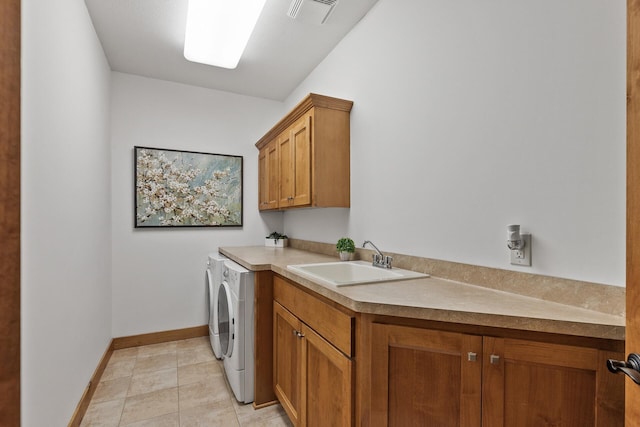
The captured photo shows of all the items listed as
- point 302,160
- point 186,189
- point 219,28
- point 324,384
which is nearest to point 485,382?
point 324,384

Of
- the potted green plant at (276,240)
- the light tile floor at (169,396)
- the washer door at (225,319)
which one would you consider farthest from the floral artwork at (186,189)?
the light tile floor at (169,396)

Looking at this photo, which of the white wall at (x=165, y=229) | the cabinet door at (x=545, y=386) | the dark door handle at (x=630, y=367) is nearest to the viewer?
the dark door handle at (x=630, y=367)

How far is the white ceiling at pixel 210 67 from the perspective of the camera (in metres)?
2.20

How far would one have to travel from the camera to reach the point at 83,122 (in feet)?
6.71

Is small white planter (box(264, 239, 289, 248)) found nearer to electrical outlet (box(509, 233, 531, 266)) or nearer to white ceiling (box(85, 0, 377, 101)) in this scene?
white ceiling (box(85, 0, 377, 101))

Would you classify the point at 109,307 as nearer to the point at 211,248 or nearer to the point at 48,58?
the point at 211,248

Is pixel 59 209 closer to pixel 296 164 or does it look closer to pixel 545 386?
pixel 296 164

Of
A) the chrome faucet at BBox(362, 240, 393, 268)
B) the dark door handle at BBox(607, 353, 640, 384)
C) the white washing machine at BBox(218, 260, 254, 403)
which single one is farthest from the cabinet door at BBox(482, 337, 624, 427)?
the white washing machine at BBox(218, 260, 254, 403)

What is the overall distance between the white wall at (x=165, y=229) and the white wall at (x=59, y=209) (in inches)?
21.7

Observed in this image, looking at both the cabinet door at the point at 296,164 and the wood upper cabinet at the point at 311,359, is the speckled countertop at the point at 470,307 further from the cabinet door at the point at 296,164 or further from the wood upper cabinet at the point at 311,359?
the cabinet door at the point at 296,164

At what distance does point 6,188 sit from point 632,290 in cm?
180

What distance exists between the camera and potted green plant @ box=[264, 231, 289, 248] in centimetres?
345

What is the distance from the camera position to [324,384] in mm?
1442

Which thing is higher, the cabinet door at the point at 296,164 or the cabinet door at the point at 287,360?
the cabinet door at the point at 296,164
